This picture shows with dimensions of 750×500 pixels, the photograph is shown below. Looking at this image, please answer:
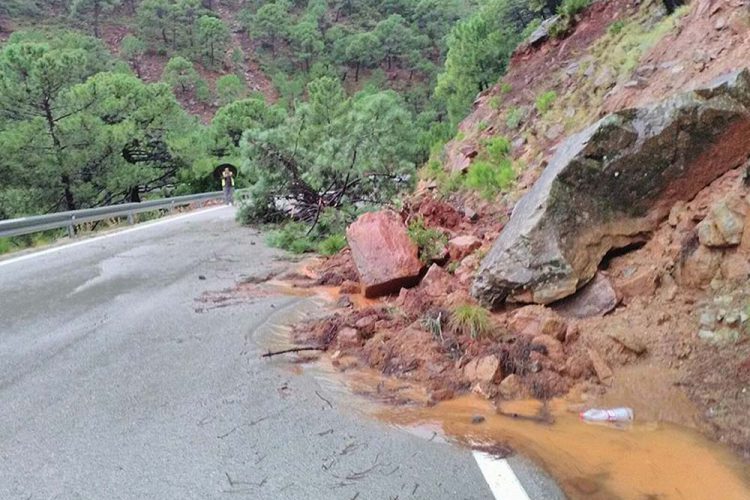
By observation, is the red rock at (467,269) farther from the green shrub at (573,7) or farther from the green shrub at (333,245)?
the green shrub at (573,7)

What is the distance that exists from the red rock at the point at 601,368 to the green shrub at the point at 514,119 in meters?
9.85

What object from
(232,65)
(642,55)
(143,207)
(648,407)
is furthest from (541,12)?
(232,65)

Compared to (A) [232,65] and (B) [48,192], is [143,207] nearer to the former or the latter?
(B) [48,192]

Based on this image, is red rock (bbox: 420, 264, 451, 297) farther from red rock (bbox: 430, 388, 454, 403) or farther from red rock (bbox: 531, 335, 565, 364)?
red rock (bbox: 430, 388, 454, 403)

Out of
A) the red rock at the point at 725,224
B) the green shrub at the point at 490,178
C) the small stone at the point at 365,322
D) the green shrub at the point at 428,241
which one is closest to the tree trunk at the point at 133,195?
the green shrub at the point at 490,178

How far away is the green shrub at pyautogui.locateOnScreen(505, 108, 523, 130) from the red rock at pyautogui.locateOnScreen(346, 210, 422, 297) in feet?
22.4

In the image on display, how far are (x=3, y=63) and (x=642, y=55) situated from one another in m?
20.7

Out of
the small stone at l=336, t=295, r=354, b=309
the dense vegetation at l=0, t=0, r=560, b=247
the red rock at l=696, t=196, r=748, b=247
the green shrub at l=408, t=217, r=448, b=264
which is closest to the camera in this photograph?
the red rock at l=696, t=196, r=748, b=247

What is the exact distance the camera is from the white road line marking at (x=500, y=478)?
308cm

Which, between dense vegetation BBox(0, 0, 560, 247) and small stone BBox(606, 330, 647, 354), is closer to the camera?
small stone BBox(606, 330, 647, 354)

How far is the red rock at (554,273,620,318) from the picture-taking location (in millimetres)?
5348

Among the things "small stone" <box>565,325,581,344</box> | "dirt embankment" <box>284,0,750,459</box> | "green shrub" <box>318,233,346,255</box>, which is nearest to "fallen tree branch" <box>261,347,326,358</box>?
"dirt embankment" <box>284,0,750,459</box>

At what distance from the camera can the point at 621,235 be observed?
585cm

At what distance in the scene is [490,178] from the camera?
10.7m
